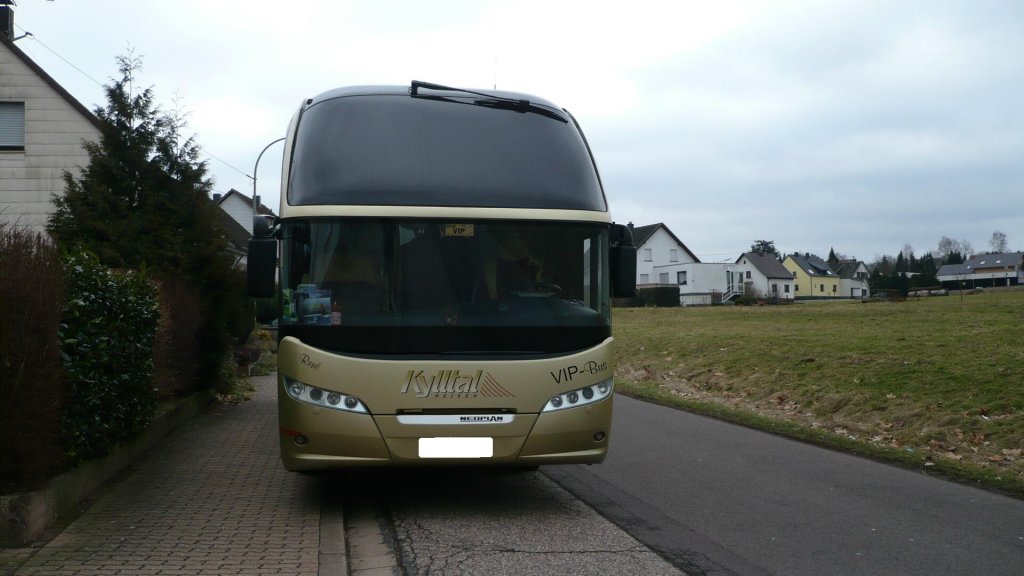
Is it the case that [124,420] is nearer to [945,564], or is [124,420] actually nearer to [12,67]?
[945,564]

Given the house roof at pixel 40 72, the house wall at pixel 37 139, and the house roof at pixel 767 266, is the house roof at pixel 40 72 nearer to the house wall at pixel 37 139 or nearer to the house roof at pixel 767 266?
the house wall at pixel 37 139

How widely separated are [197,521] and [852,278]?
147042 mm

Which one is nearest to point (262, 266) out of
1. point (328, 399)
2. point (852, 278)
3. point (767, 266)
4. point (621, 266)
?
point (328, 399)

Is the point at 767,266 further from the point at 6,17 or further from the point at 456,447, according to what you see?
the point at 456,447

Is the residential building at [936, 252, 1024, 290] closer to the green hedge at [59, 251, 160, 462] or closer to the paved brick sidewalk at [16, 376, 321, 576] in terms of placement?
the paved brick sidewalk at [16, 376, 321, 576]

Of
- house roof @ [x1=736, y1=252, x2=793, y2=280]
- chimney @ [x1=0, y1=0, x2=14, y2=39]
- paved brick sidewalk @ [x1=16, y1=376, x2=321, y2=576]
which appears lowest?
paved brick sidewalk @ [x1=16, y1=376, x2=321, y2=576]

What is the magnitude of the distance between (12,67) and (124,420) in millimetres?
17087

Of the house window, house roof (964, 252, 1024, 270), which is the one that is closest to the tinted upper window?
the house window

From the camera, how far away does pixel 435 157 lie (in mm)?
7590

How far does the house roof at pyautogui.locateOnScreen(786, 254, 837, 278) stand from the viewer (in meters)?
135

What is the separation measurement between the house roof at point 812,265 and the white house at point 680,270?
1718 inches

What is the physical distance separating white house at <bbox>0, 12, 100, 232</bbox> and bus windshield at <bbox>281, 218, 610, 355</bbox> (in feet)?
56.4

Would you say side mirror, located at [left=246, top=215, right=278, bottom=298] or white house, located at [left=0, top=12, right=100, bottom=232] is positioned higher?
white house, located at [left=0, top=12, right=100, bottom=232]

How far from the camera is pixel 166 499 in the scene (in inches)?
306
